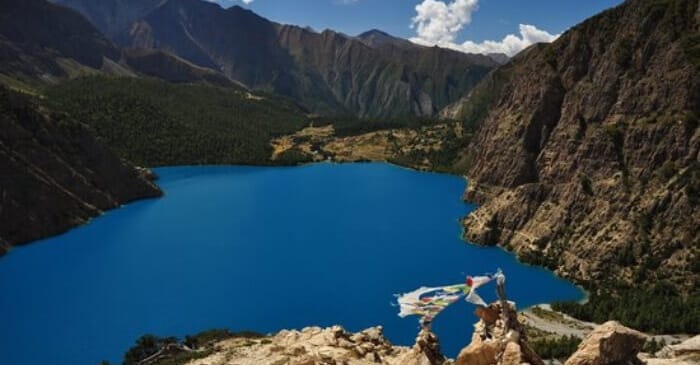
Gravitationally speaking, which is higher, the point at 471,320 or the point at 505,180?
the point at 505,180

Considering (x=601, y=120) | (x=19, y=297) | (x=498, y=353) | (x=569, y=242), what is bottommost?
(x=19, y=297)

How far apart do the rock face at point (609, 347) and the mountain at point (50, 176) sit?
98.3 m

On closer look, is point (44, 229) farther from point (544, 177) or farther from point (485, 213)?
point (544, 177)

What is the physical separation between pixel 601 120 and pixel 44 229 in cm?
9968

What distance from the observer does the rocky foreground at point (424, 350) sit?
24.4m

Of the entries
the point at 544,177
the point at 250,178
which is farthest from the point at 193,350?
the point at 250,178

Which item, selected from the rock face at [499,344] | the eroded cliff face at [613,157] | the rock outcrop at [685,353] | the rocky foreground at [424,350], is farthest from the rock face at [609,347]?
the eroded cliff face at [613,157]

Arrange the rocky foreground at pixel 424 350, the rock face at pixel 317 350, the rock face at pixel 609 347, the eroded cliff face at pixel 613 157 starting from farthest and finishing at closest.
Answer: the eroded cliff face at pixel 613 157 < the rock face at pixel 317 350 < the rocky foreground at pixel 424 350 < the rock face at pixel 609 347

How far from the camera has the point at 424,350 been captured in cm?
3034

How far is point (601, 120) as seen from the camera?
103m

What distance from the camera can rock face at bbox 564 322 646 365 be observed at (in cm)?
2419

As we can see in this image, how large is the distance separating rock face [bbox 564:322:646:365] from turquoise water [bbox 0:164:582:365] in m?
35.2

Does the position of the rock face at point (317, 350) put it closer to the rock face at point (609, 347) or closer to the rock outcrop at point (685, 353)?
the rock face at point (609, 347)

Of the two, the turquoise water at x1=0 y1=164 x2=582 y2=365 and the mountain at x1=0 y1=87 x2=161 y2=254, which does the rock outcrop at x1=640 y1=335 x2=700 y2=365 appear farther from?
the mountain at x1=0 y1=87 x2=161 y2=254
